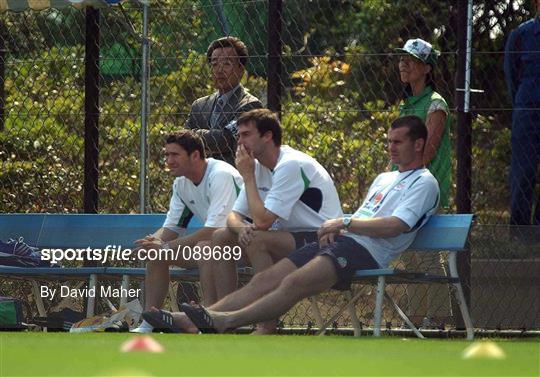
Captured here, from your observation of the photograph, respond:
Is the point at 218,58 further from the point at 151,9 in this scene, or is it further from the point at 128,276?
the point at 128,276

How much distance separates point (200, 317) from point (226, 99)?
1913 millimetres

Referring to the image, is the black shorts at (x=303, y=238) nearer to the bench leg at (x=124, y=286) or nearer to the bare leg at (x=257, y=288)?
the bare leg at (x=257, y=288)

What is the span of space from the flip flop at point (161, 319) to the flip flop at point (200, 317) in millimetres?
143

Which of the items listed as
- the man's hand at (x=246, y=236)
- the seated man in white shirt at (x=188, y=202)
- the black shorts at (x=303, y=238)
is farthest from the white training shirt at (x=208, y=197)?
the black shorts at (x=303, y=238)

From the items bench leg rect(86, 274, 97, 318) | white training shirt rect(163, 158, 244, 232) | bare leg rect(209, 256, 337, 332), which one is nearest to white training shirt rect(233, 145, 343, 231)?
white training shirt rect(163, 158, 244, 232)

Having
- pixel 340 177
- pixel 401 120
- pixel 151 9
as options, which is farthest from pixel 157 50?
pixel 401 120

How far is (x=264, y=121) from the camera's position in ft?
31.9

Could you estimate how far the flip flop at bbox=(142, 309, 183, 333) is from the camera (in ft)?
30.2

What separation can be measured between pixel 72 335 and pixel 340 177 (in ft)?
10.2

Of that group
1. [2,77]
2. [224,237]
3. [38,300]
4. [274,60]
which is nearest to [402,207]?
[224,237]

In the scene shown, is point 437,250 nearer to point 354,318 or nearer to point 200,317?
point 354,318

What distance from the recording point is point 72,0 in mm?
10641

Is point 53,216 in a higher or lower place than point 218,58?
lower

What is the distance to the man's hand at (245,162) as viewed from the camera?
970cm
